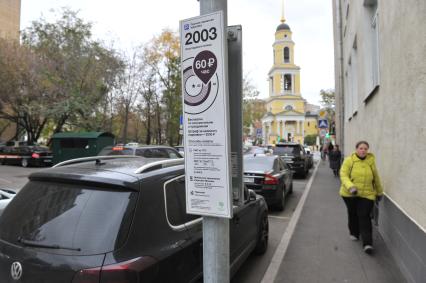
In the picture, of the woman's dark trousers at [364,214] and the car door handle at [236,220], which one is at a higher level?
the car door handle at [236,220]

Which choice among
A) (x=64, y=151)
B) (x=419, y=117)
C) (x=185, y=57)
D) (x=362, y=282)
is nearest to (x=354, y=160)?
(x=419, y=117)

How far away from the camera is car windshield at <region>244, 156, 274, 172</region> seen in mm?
8867

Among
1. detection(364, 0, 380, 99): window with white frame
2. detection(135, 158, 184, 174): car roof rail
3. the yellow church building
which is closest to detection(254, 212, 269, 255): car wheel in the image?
detection(135, 158, 184, 174): car roof rail

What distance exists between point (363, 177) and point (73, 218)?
4513 mm

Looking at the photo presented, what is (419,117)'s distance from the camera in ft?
12.9

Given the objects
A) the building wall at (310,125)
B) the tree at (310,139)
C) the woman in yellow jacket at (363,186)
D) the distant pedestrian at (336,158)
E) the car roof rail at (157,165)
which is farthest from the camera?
the building wall at (310,125)

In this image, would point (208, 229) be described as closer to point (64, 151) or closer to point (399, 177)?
point (399, 177)

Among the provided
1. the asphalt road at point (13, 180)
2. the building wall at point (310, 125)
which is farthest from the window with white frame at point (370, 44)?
the building wall at point (310, 125)

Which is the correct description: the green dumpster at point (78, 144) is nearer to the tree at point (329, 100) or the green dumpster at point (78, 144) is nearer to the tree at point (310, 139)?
the tree at point (329, 100)

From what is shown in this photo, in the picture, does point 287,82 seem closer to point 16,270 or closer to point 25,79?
point 25,79

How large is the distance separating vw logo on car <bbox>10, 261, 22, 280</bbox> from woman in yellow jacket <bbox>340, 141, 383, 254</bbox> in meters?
4.58

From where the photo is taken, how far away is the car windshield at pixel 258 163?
887 centimetres

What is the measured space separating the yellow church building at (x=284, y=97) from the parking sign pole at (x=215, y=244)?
76976 millimetres

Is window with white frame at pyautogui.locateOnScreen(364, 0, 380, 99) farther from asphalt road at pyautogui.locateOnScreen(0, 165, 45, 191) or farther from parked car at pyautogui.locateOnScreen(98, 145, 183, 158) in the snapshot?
asphalt road at pyautogui.locateOnScreen(0, 165, 45, 191)
